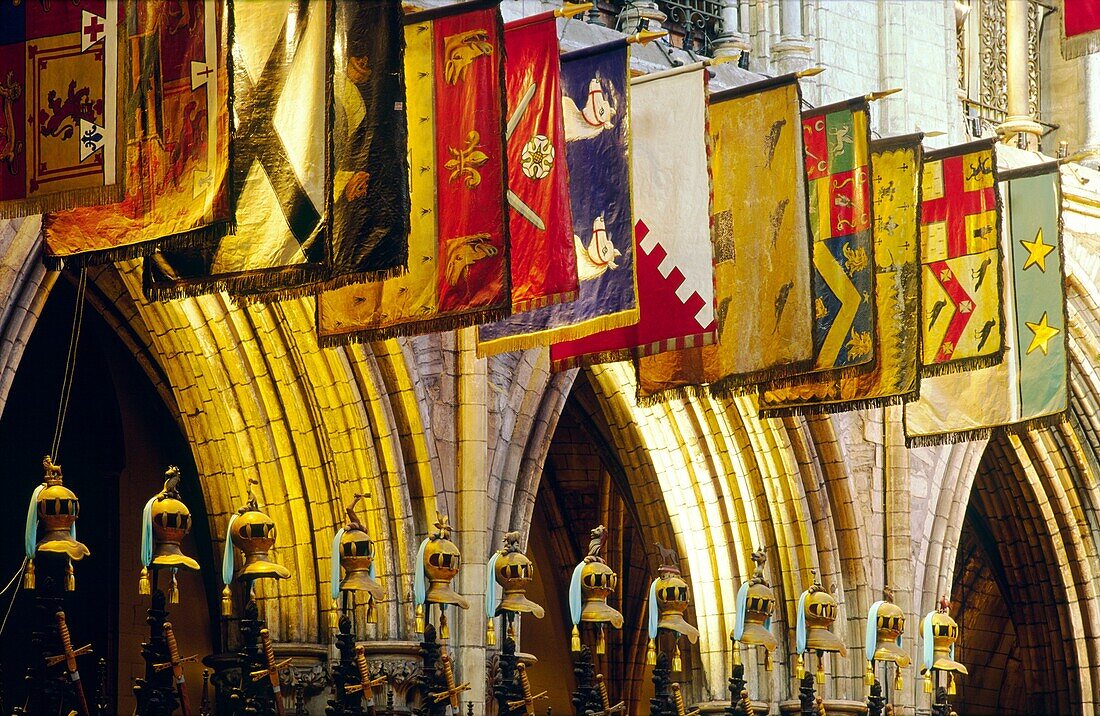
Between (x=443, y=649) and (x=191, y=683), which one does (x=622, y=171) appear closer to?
(x=443, y=649)

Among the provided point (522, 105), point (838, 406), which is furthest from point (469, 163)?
point (838, 406)

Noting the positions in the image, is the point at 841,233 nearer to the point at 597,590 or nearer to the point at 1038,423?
the point at 1038,423

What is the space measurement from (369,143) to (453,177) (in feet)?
5.92

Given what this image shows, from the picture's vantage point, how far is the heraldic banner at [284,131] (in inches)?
577

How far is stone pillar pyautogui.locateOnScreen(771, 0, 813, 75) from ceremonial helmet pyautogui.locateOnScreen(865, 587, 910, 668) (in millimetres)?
4971

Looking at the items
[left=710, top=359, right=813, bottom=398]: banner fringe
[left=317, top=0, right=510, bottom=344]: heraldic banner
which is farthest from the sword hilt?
[left=710, top=359, right=813, bottom=398]: banner fringe

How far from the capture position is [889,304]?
20.2 meters

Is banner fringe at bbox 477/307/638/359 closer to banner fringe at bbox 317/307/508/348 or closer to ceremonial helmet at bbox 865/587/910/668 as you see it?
banner fringe at bbox 317/307/508/348

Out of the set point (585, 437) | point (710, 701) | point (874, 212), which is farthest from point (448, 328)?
point (585, 437)

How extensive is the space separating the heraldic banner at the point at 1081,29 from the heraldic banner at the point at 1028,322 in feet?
22.0

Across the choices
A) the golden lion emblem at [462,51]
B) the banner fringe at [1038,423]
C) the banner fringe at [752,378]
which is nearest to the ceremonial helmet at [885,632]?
the banner fringe at [1038,423]

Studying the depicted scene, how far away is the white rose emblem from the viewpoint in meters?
17.1

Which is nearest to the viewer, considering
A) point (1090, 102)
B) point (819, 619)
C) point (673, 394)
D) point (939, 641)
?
point (673, 394)

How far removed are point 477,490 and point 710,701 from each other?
146 inches
